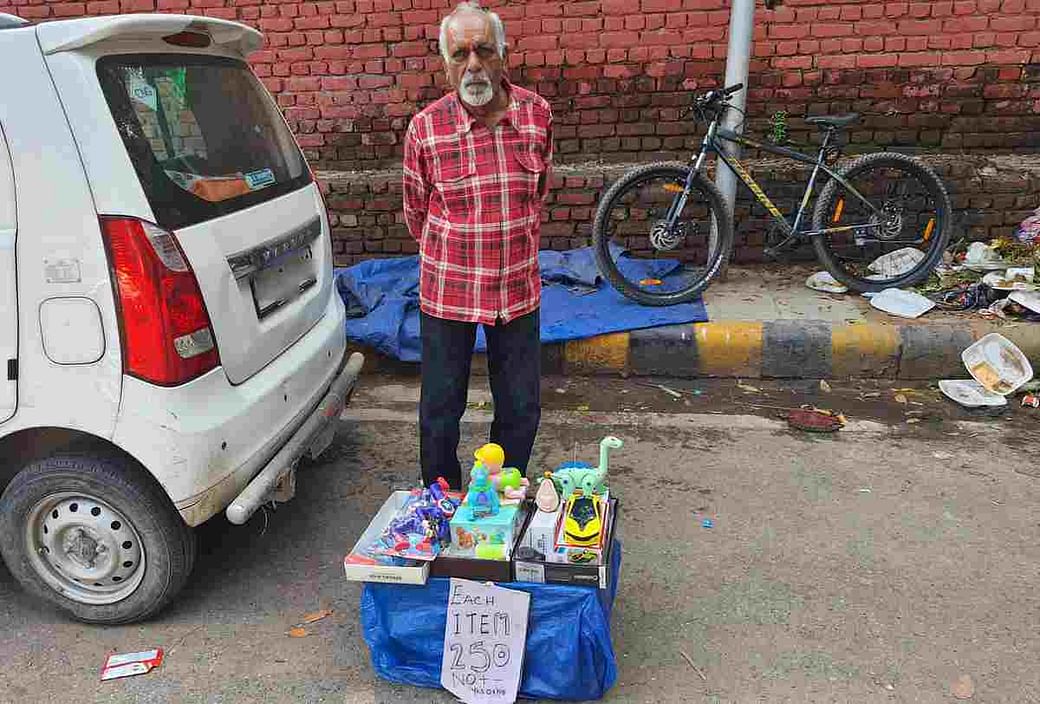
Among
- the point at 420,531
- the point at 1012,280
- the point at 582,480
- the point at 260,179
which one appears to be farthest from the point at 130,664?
the point at 1012,280

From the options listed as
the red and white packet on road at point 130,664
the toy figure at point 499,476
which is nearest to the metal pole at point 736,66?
the toy figure at point 499,476

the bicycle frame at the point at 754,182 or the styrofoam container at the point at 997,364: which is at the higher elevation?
the bicycle frame at the point at 754,182

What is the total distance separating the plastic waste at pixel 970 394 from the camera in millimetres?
4191

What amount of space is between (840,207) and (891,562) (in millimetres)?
2839

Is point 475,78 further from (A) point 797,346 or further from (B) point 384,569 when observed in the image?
(A) point 797,346

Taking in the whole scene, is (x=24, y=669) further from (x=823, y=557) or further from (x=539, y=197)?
(x=823, y=557)

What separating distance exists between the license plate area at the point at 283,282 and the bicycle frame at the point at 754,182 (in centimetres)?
263

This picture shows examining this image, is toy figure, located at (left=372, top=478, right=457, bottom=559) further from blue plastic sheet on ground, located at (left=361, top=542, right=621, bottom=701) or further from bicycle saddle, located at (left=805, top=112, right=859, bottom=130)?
bicycle saddle, located at (left=805, top=112, right=859, bottom=130)

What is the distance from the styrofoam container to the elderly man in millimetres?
2816

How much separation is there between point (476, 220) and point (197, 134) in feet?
3.12

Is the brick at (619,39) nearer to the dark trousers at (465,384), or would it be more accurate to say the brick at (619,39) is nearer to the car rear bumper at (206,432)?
the dark trousers at (465,384)

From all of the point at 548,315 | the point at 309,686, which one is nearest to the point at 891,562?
the point at 309,686

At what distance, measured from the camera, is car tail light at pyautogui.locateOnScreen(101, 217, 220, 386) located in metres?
2.32

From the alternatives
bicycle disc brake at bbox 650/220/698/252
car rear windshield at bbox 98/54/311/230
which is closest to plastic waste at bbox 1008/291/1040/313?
bicycle disc brake at bbox 650/220/698/252
